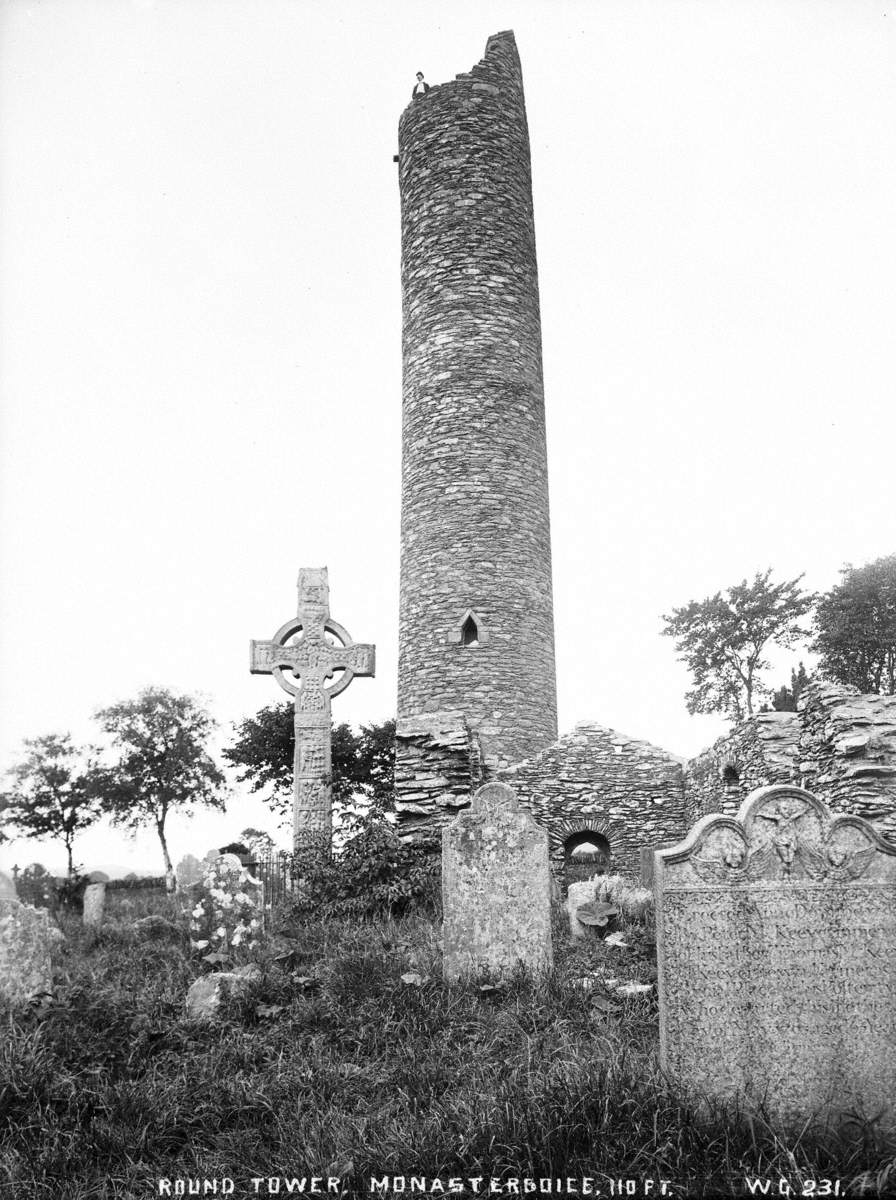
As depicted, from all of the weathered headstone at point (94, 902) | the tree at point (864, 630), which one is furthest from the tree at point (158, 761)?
the tree at point (864, 630)

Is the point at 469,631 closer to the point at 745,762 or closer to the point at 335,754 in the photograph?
the point at 745,762

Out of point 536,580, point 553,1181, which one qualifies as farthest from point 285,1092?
point 536,580

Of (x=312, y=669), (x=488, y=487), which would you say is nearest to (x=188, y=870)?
(x=312, y=669)

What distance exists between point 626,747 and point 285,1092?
10.6 meters

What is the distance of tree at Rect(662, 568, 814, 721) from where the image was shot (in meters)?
36.7

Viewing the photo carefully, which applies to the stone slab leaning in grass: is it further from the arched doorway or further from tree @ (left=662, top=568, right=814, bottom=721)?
tree @ (left=662, top=568, right=814, bottom=721)

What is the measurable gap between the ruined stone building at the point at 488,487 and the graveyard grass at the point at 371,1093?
7.65 m

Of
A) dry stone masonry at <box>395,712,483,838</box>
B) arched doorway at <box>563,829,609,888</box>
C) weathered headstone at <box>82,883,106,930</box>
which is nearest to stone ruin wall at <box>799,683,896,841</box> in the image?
dry stone masonry at <box>395,712,483,838</box>

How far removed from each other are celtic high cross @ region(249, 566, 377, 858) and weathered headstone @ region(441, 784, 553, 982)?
616 cm

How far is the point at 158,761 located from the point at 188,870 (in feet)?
68.8

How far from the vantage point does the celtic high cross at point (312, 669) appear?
520 inches

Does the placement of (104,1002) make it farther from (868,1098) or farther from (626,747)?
(626,747)

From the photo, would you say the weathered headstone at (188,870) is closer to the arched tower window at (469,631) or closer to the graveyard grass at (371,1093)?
the arched tower window at (469,631)

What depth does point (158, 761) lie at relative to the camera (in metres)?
36.6
